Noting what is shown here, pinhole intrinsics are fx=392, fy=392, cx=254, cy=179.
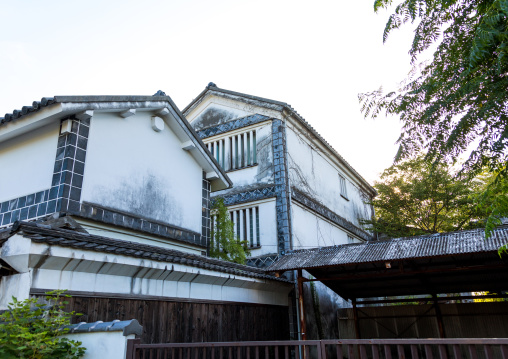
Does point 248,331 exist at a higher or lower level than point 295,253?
lower

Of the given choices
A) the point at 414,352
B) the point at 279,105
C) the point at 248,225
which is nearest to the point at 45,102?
the point at 414,352

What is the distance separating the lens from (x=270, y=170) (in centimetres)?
1620

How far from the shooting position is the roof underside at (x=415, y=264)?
30.8ft

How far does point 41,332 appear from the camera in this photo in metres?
4.81

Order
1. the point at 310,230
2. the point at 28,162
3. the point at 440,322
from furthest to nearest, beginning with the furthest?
the point at 310,230
the point at 440,322
the point at 28,162

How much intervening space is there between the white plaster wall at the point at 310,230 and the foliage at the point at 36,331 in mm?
10738

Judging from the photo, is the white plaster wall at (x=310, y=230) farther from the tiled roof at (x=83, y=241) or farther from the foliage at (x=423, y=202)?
the tiled roof at (x=83, y=241)

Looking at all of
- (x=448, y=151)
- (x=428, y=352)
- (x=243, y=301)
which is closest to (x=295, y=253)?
(x=243, y=301)

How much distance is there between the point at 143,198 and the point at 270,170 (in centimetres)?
683

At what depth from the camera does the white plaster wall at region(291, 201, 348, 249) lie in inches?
619

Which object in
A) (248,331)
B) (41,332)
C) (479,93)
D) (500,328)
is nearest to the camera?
(41,332)

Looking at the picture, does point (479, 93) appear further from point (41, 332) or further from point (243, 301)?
point (41, 332)

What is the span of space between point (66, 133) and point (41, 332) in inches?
208

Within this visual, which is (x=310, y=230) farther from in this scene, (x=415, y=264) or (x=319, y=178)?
(x=415, y=264)
